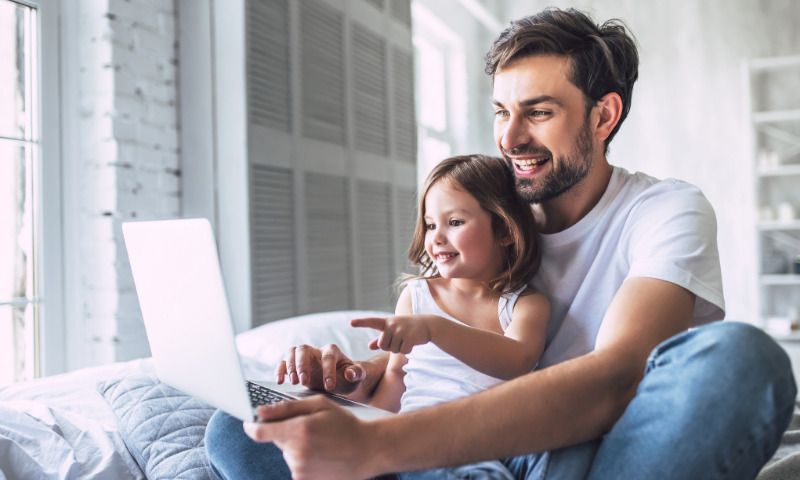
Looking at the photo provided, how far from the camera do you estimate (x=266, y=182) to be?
2.56m

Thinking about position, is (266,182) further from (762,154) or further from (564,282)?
(762,154)

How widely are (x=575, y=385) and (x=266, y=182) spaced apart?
1.83 metres

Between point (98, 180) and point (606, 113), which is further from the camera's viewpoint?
point (98, 180)

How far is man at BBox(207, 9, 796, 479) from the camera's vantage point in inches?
32.6

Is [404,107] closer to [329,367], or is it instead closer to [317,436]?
[329,367]

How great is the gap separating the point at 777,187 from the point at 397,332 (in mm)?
5037

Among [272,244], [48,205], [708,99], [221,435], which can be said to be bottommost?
[221,435]

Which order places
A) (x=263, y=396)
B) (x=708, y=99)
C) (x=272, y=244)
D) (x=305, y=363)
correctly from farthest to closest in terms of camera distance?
(x=708, y=99), (x=272, y=244), (x=305, y=363), (x=263, y=396)

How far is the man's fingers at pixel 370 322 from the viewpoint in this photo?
3.25 feet

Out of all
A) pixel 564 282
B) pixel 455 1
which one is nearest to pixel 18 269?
pixel 564 282

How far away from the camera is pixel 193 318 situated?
95 centimetres

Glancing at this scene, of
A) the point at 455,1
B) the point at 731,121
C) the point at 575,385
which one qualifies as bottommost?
the point at 575,385

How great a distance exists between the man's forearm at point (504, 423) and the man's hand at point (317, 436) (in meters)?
0.02

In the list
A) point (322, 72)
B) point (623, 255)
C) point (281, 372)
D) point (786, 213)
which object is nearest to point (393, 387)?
point (281, 372)
